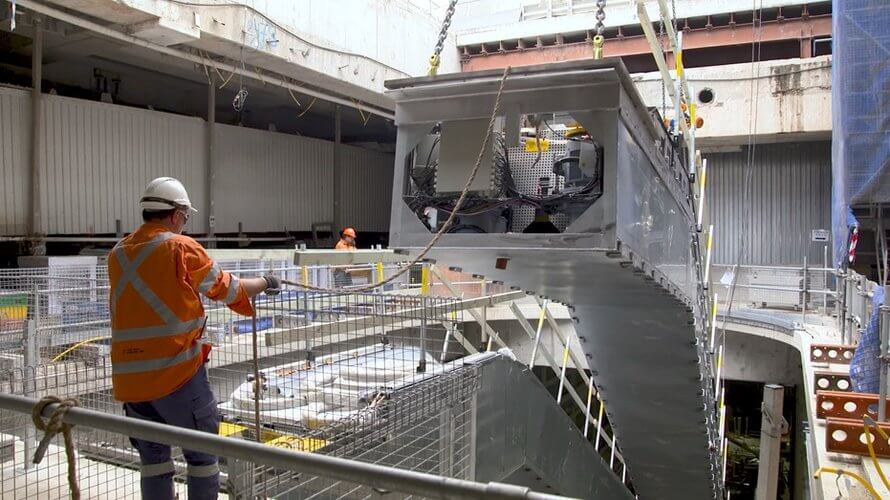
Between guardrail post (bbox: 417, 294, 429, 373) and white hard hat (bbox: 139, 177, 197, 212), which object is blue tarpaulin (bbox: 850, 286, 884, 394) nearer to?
guardrail post (bbox: 417, 294, 429, 373)

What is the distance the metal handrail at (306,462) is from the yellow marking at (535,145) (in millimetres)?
3020

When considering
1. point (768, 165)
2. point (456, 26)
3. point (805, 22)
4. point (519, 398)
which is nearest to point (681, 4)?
point (805, 22)

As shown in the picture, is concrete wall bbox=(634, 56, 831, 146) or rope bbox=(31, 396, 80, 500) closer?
rope bbox=(31, 396, 80, 500)

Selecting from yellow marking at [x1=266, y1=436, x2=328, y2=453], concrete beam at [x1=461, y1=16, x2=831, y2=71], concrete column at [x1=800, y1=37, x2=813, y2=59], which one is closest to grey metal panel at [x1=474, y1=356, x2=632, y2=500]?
yellow marking at [x1=266, y1=436, x2=328, y2=453]

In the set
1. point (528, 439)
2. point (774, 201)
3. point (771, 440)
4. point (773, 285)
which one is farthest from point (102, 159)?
point (774, 201)

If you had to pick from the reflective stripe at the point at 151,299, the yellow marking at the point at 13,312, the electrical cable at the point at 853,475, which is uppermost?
the reflective stripe at the point at 151,299

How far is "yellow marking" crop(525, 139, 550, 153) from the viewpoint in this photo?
4.38 metres

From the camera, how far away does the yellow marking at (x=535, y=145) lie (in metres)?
4.38

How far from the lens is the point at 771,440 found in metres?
4.48

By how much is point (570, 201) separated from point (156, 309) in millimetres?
2407

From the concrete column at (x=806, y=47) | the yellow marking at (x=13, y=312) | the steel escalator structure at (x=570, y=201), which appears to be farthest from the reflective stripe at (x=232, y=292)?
the concrete column at (x=806, y=47)

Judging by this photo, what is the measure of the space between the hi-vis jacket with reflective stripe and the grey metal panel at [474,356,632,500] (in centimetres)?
252

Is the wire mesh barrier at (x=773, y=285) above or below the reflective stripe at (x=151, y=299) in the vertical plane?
below

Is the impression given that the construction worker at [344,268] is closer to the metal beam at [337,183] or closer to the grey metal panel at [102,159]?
the grey metal panel at [102,159]
